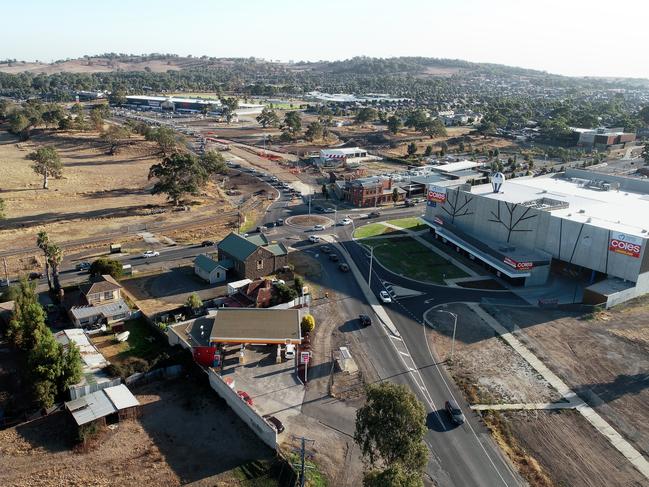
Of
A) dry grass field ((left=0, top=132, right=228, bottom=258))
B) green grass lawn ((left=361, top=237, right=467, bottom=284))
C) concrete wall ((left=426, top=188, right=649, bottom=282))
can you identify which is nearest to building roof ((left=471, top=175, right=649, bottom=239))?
concrete wall ((left=426, top=188, right=649, bottom=282))

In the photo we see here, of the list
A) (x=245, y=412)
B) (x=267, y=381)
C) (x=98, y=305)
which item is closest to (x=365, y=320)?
(x=267, y=381)

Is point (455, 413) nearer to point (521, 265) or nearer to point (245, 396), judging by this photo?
point (245, 396)

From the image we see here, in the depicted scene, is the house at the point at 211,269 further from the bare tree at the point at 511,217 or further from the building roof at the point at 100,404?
the bare tree at the point at 511,217

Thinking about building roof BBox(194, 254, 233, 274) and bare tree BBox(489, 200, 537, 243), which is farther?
bare tree BBox(489, 200, 537, 243)

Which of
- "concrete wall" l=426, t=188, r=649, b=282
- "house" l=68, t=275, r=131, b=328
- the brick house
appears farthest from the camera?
the brick house

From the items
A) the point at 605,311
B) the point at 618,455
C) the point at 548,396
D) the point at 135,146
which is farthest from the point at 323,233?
the point at 135,146

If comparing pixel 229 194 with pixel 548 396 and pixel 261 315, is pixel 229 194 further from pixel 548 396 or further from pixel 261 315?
pixel 548 396

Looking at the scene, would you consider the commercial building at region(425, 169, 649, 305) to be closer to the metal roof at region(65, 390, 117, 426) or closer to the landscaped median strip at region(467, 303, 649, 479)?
the landscaped median strip at region(467, 303, 649, 479)
